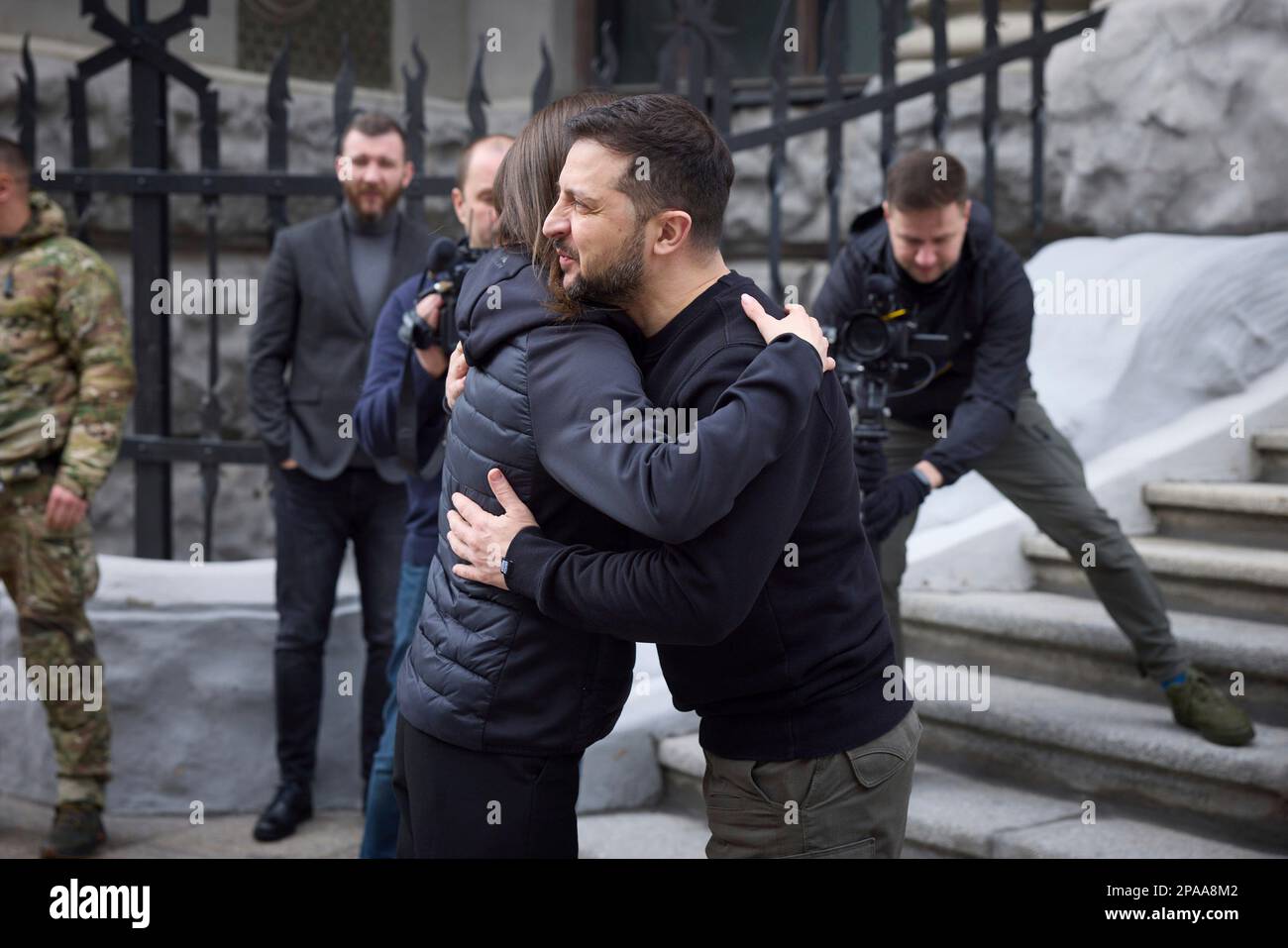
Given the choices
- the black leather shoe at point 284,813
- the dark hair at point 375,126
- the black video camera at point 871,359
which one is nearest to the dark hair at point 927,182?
the black video camera at point 871,359

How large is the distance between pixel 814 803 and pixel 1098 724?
2154 millimetres

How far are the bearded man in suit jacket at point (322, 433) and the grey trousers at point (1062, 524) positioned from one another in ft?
5.14

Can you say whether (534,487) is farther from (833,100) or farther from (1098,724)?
(833,100)

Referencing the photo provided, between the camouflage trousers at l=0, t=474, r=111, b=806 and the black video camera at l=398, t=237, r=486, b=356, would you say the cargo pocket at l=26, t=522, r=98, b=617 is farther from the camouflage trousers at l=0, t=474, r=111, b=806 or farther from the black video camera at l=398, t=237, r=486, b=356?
the black video camera at l=398, t=237, r=486, b=356

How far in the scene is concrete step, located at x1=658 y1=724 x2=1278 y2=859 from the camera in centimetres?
355

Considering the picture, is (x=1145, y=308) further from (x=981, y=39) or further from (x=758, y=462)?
(x=758, y=462)

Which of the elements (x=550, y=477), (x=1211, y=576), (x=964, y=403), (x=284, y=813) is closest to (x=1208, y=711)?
(x=1211, y=576)

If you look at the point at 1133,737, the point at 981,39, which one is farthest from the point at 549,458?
the point at 981,39

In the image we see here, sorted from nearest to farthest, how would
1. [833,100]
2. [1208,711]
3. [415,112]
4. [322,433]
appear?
[1208,711] → [322,433] → [415,112] → [833,100]

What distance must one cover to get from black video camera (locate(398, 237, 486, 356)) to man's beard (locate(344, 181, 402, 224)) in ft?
4.12

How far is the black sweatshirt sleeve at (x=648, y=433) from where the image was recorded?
1841 mm

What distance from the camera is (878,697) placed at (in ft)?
7.13

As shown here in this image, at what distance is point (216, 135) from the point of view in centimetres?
515
